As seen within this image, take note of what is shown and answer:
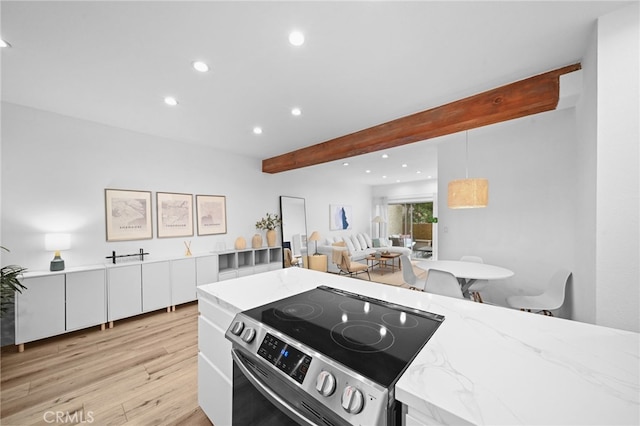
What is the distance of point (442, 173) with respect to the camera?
4297 millimetres

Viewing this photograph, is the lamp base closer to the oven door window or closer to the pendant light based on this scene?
the oven door window

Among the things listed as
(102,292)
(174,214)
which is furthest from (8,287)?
(174,214)

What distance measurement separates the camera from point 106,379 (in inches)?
79.8

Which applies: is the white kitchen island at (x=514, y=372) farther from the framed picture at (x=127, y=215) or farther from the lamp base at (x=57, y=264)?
the framed picture at (x=127, y=215)

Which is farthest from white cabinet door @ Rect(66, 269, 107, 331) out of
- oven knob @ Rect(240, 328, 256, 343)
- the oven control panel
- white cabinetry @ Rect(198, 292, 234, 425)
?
the oven control panel

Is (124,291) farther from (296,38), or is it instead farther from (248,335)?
(296,38)

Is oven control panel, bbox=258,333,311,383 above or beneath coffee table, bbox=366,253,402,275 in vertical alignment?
above

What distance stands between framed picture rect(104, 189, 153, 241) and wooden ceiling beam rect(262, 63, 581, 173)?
114 inches

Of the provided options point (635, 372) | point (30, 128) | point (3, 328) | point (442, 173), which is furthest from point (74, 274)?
point (442, 173)

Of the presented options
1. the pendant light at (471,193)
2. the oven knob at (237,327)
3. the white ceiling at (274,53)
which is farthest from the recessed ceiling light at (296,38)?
the pendant light at (471,193)

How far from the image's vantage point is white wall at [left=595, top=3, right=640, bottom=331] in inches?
56.7

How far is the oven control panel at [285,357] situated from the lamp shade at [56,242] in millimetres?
3270

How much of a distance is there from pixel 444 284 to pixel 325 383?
7.06 ft

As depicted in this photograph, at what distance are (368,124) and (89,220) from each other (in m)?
3.92
